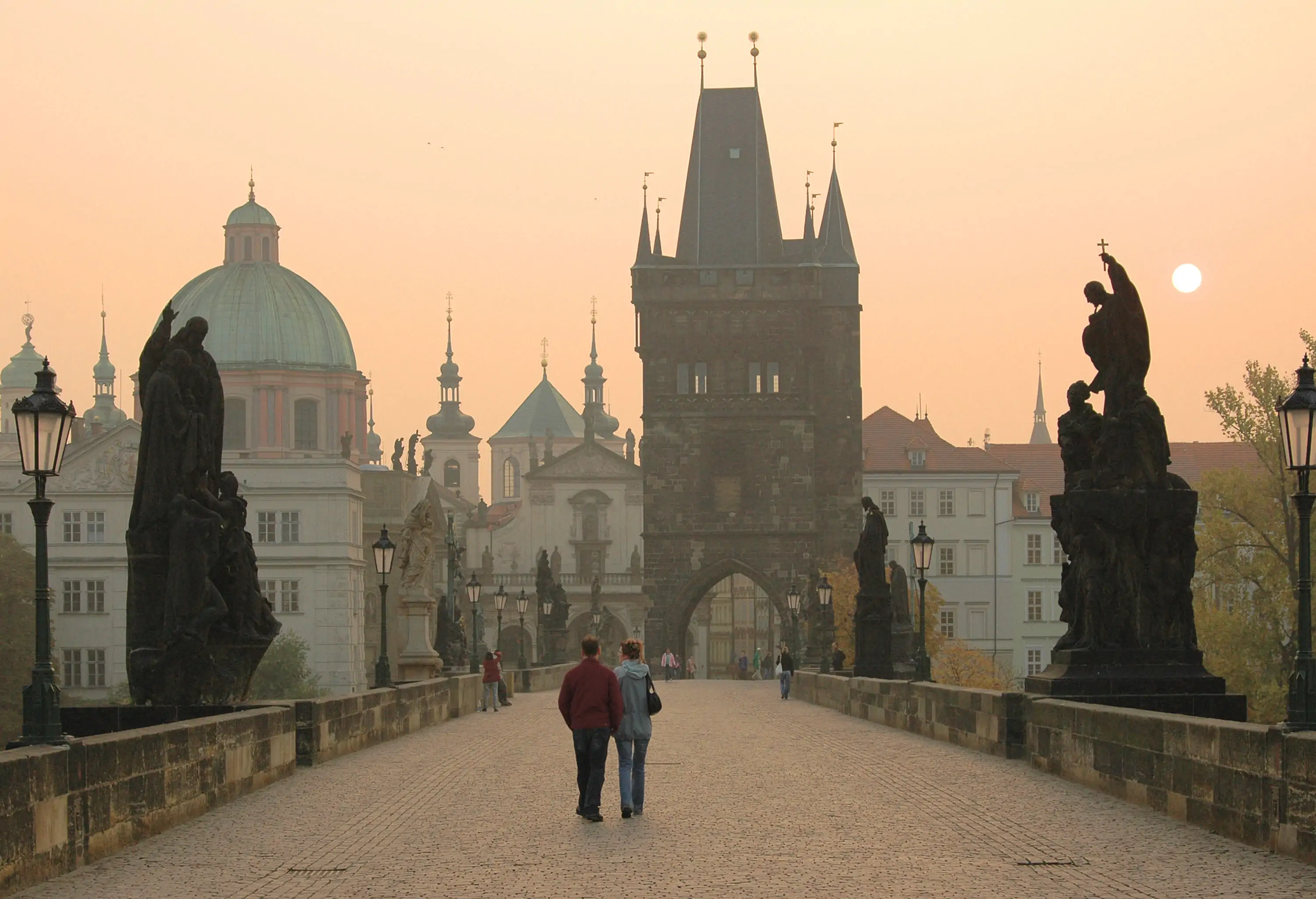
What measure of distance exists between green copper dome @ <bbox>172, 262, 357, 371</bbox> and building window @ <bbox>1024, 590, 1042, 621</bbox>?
3645cm

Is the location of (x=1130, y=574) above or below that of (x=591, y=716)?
above

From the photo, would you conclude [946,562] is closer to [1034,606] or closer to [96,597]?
[1034,606]

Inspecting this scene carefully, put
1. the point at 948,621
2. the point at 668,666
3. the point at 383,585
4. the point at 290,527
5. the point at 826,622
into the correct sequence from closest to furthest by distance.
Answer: the point at 383,585 → the point at 826,622 → the point at 668,666 → the point at 948,621 → the point at 290,527

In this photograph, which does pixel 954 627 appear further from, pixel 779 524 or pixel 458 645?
pixel 458 645

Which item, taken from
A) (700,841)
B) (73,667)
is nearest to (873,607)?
(700,841)

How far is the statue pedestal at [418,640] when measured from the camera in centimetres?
3844

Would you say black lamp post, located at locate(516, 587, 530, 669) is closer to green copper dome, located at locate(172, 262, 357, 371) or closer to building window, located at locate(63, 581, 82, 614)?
green copper dome, located at locate(172, 262, 357, 371)

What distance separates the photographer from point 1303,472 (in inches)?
536

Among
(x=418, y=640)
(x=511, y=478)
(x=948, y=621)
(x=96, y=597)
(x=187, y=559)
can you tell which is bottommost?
(x=948, y=621)

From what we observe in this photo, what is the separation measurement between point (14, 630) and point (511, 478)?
117m

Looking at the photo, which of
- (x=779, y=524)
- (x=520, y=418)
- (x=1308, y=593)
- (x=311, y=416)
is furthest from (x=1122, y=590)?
(x=520, y=418)

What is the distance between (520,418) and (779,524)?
104 m

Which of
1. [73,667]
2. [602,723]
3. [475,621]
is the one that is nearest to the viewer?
[602,723]

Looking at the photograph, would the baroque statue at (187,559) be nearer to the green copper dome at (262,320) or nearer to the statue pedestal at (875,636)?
the statue pedestal at (875,636)
